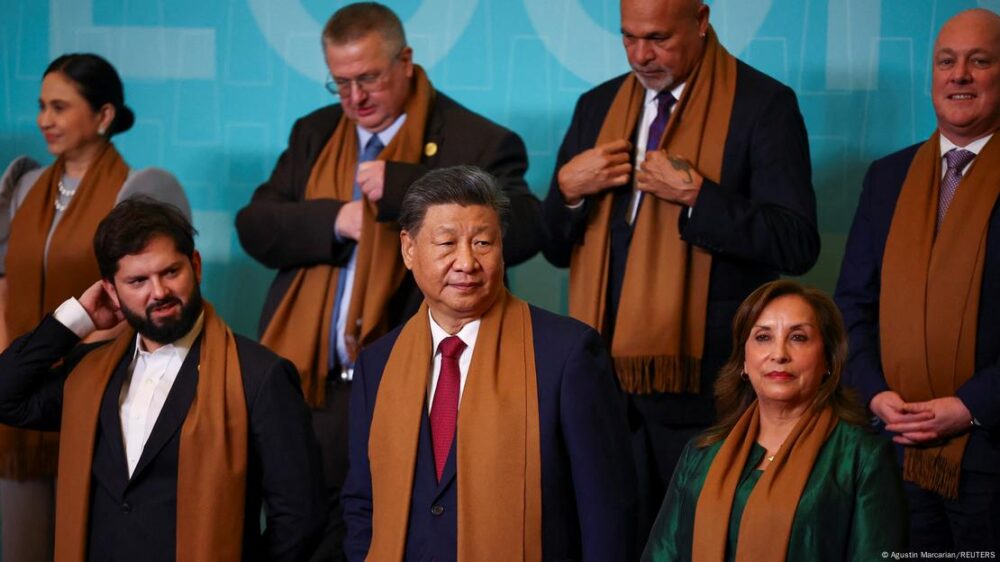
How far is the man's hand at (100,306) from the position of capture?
4.00 metres

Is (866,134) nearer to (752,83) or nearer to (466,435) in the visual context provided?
(752,83)

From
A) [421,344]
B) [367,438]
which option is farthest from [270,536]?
[421,344]

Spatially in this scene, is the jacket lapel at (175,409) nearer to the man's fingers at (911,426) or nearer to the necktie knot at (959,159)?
the man's fingers at (911,426)

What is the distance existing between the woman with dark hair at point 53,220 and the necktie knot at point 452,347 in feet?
4.57

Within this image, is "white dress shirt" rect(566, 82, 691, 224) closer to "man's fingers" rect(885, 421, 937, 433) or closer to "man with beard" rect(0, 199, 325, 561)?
"man's fingers" rect(885, 421, 937, 433)

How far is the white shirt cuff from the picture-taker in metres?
3.96

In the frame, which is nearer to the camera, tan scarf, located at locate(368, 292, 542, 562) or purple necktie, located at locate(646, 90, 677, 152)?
tan scarf, located at locate(368, 292, 542, 562)

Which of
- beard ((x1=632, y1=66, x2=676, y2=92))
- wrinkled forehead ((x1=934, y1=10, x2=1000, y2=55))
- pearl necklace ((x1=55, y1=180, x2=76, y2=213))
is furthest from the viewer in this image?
pearl necklace ((x1=55, y1=180, x2=76, y2=213))

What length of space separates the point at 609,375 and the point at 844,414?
51 centimetres

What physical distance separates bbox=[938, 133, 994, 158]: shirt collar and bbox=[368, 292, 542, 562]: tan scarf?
1308 millimetres

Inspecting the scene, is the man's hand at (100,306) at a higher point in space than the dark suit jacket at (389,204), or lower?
lower

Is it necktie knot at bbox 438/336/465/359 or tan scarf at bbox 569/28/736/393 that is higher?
tan scarf at bbox 569/28/736/393

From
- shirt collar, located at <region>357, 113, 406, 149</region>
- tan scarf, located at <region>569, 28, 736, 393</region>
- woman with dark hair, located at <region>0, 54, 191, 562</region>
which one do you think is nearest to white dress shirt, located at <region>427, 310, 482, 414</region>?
tan scarf, located at <region>569, 28, 736, 393</region>

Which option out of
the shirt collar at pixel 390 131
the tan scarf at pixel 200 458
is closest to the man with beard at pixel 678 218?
the shirt collar at pixel 390 131
